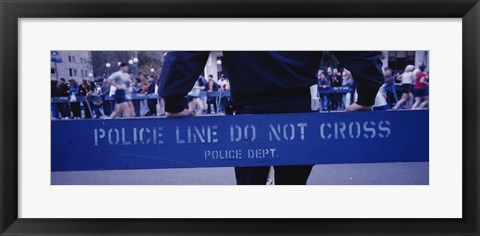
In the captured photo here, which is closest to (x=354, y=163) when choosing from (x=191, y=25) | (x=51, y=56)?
(x=191, y=25)

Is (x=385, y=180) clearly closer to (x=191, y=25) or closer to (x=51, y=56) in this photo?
(x=191, y=25)

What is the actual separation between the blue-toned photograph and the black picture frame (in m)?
0.21

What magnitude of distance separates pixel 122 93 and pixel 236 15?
74 cm

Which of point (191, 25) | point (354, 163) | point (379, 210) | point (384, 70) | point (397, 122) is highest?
point (191, 25)

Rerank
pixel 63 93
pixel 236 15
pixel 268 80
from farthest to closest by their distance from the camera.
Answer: pixel 268 80 < pixel 63 93 < pixel 236 15

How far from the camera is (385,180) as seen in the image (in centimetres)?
348

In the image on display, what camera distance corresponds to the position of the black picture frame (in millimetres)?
3354

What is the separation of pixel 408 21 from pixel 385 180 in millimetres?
846

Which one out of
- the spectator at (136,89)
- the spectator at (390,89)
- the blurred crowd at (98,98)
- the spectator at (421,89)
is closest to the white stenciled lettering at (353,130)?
the spectator at (390,89)

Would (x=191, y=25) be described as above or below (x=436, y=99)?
above

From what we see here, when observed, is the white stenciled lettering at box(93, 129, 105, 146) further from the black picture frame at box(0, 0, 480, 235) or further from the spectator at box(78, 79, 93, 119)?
the black picture frame at box(0, 0, 480, 235)

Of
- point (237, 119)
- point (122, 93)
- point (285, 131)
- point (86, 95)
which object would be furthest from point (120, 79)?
point (285, 131)

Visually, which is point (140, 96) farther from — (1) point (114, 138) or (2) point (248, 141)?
(2) point (248, 141)

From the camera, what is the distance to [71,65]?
3.47m
